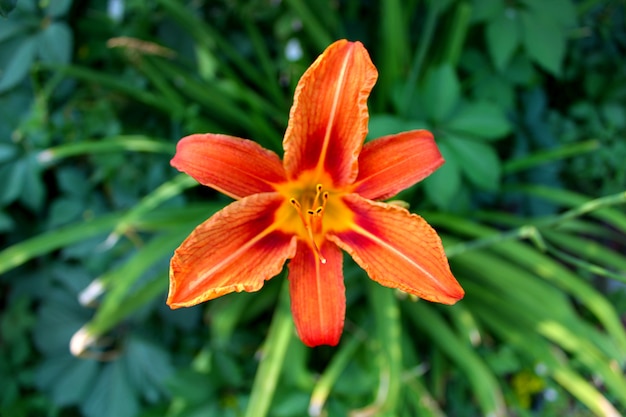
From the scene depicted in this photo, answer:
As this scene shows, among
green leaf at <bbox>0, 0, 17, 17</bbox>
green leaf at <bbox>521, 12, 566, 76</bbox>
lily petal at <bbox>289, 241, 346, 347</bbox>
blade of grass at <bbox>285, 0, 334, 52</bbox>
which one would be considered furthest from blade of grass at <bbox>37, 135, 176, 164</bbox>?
green leaf at <bbox>521, 12, 566, 76</bbox>

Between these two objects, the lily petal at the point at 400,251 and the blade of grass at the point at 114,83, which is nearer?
the lily petal at the point at 400,251

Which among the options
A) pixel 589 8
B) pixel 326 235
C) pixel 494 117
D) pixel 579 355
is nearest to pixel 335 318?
pixel 326 235

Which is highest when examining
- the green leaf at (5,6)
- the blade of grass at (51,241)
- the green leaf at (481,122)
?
the green leaf at (5,6)

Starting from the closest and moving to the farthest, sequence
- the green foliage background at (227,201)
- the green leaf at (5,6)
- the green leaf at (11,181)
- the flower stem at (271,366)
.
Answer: the green leaf at (5,6)
the flower stem at (271,366)
the green foliage background at (227,201)
the green leaf at (11,181)

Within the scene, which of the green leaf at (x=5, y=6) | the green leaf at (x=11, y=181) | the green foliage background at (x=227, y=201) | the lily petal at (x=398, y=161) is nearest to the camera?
the green leaf at (x=5, y=6)

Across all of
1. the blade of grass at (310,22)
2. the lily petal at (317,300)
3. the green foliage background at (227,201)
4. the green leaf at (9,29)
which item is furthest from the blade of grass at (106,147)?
the lily petal at (317,300)

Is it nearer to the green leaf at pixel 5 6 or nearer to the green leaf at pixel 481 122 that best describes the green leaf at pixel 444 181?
the green leaf at pixel 481 122
